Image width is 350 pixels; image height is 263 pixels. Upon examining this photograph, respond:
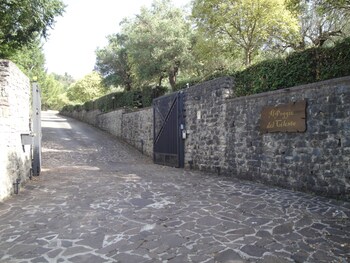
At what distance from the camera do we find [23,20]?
1215 cm

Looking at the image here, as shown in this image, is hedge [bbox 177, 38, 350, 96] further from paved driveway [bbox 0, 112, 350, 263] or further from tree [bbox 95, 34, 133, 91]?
tree [bbox 95, 34, 133, 91]

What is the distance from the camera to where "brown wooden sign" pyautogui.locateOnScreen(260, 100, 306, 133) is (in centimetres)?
632

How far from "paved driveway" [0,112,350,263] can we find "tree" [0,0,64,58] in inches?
304

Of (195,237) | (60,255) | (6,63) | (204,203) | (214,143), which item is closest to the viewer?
(60,255)

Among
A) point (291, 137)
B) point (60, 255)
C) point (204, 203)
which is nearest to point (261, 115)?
point (291, 137)

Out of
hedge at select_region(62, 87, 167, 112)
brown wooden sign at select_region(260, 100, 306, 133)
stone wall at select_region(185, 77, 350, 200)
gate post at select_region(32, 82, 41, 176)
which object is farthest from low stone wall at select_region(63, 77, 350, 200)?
hedge at select_region(62, 87, 167, 112)

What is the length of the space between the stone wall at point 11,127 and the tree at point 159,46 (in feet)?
27.9

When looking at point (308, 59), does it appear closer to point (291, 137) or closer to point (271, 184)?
point (291, 137)

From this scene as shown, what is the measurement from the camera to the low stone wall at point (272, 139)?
220 inches

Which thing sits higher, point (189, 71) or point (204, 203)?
point (189, 71)

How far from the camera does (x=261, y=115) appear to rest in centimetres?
743

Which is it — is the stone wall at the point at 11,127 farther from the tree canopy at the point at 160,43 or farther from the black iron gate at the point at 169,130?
the tree canopy at the point at 160,43

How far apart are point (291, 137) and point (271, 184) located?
→ 1305mm

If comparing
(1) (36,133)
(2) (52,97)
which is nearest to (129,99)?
(1) (36,133)
